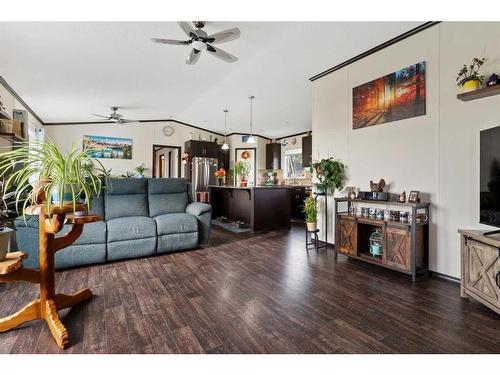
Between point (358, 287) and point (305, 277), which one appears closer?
point (358, 287)

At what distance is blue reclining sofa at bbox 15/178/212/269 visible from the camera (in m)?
2.83

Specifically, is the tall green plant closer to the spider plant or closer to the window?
the spider plant

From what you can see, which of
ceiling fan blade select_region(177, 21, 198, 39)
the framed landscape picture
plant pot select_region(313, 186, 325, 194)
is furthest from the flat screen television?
the framed landscape picture

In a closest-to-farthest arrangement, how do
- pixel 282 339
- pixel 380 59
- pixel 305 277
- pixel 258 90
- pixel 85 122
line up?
pixel 282 339, pixel 305 277, pixel 380 59, pixel 258 90, pixel 85 122

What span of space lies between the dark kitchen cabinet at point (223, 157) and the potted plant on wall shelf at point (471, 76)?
6.69 meters

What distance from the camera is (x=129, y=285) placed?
2.44 meters

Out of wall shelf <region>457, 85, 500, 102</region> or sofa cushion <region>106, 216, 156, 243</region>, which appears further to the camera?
sofa cushion <region>106, 216, 156, 243</region>

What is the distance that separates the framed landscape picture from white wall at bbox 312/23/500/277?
639 centimetres

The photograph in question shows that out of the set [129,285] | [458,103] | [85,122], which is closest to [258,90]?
[458,103]

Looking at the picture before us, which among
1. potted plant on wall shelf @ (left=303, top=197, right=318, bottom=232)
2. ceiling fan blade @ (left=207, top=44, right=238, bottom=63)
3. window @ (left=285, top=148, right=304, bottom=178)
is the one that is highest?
ceiling fan blade @ (left=207, top=44, right=238, bottom=63)

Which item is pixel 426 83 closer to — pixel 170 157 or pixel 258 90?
pixel 258 90

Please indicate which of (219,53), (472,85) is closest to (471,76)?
(472,85)

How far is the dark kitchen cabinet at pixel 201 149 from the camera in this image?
7746mm

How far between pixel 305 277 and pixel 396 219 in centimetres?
122
